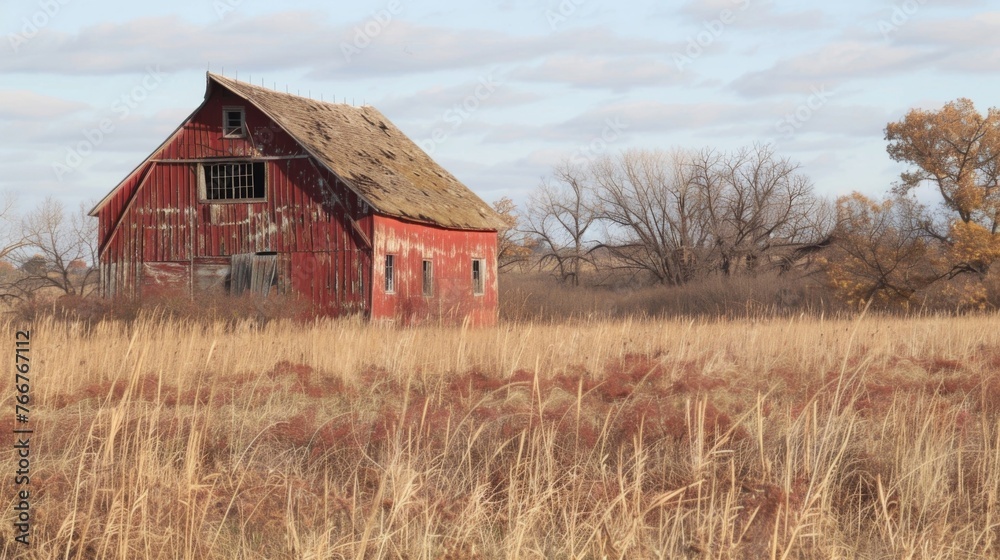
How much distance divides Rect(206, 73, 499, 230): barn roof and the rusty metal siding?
0.42m

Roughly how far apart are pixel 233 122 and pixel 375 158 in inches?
133

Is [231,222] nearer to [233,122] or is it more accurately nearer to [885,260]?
[233,122]

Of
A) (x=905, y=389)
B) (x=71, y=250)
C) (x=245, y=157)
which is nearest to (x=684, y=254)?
(x=245, y=157)

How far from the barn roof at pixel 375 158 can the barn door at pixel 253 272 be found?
2525mm

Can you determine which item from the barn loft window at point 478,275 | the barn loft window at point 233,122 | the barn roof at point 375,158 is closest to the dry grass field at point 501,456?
the barn roof at point 375,158

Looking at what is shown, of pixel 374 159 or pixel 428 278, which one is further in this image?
pixel 428 278

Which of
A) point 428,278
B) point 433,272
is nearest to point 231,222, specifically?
point 428,278

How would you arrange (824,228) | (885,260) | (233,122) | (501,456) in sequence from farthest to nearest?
1. (824,228)
2. (885,260)
3. (233,122)
4. (501,456)

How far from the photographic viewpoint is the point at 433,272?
73.4 feet

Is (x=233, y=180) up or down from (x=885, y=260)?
up

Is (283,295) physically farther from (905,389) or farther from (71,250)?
(71,250)

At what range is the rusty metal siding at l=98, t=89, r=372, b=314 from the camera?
19.6m

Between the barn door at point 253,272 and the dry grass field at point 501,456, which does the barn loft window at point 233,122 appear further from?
the dry grass field at point 501,456

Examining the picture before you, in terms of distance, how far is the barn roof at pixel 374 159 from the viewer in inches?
775
